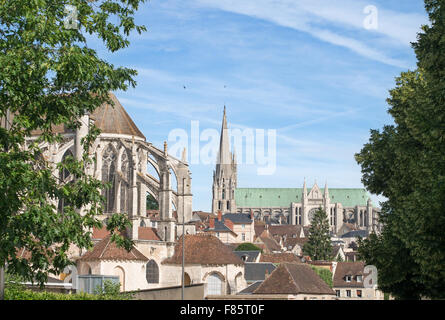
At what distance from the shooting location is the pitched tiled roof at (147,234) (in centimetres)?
6074

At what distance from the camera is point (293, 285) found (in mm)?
53812

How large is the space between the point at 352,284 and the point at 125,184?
31.2m

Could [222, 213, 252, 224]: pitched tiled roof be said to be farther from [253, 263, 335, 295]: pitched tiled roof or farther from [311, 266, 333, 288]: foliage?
[253, 263, 335, 295]: pitched tiled roof

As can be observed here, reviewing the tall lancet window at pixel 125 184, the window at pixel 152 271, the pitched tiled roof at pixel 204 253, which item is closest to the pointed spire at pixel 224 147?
the tall lancet window at pixel 125 184

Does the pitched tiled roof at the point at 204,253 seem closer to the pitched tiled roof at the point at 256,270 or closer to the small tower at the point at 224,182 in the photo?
the pitched tiled roof at the point at 256,270

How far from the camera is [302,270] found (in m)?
58.4

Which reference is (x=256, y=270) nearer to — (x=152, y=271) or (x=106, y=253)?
(x=152, y=271)

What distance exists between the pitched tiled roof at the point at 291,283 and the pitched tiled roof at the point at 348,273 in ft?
75.4

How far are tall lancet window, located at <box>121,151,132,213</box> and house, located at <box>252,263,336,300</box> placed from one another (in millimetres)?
15901

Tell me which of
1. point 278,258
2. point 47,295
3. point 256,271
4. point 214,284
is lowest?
point 214,284

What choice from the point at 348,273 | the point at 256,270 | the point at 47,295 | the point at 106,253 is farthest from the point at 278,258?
the point at 47,295
